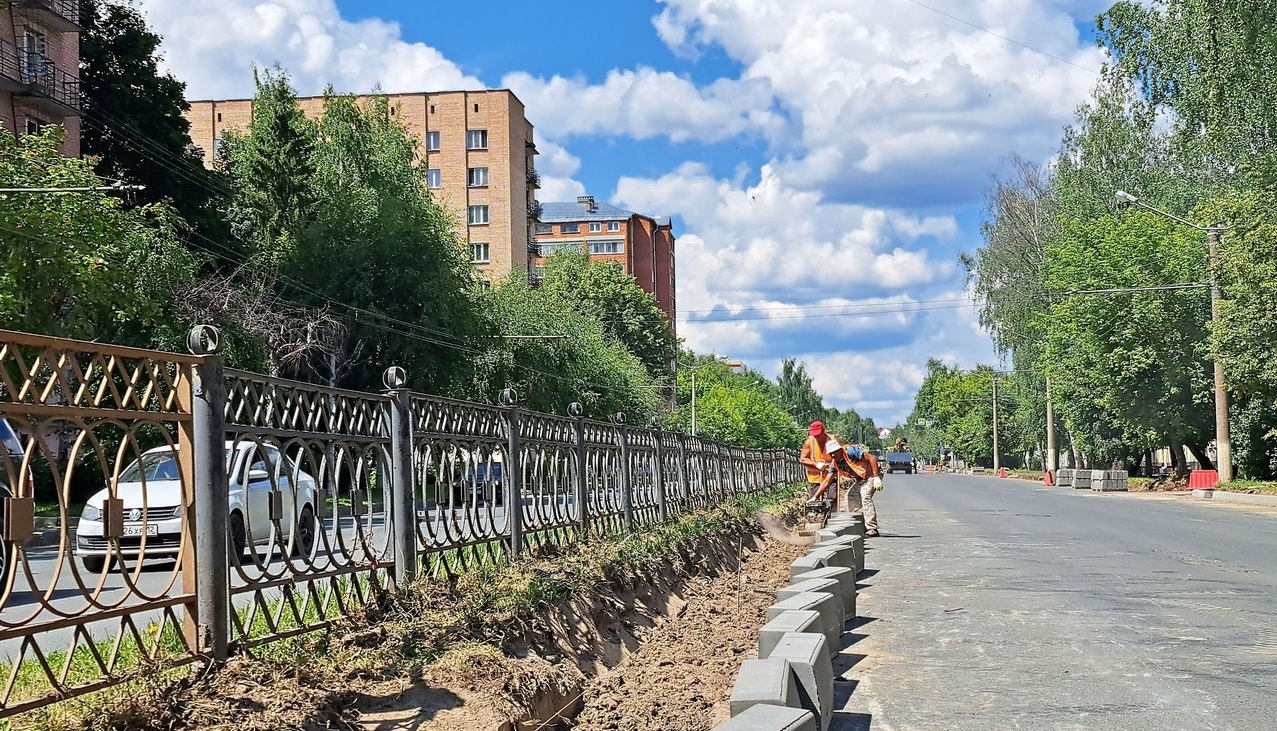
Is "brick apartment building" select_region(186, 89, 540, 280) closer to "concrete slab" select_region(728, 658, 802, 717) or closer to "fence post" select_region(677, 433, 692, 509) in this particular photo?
"fence post" select_region(677, 433, 692, 509)

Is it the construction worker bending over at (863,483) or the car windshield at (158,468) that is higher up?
the car windshield at (158,468)

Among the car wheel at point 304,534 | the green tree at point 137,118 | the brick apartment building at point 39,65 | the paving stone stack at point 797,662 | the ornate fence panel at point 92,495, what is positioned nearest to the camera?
the ornate fence panel at point 92,495

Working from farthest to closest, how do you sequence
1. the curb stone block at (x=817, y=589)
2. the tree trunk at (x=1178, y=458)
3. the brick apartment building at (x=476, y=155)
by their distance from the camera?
the brick apartment building at (x=476, y=155)
the tree trunk at (x=1178, y=458)
the curb stone block at (x=817, y=589)

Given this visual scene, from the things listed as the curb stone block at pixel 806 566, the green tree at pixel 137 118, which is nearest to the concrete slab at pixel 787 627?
the curb stone block at pixel 806 566

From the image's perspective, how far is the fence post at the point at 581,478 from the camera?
10.8 m

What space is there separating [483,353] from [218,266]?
29.6 ft

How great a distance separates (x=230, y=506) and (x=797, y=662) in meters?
2.84

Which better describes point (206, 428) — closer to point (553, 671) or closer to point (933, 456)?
point (553, 671)

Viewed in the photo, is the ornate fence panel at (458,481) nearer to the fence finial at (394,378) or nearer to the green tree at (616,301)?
the fence finial at (394,378)

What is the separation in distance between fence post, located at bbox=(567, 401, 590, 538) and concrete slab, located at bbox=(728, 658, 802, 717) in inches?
198

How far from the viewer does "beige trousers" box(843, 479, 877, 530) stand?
18719mm

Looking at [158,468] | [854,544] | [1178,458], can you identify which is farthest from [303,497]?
[1178,458]

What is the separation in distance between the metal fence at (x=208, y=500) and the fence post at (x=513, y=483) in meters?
0.01

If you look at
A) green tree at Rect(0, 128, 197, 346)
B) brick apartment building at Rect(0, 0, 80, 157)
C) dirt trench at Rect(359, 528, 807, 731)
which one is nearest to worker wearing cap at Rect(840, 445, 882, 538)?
dirt trench at Rect(359, 528, 807, 731)
